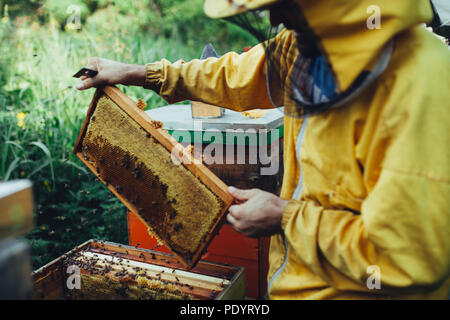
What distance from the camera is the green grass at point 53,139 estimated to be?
3.40 metres

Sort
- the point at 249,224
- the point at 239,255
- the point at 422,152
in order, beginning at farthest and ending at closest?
the point at 239,255 → the point at 249,224 → the point at 422,152

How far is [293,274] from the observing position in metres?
1.65

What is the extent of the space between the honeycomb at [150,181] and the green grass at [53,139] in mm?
1420

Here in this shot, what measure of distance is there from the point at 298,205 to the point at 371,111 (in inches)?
19.7

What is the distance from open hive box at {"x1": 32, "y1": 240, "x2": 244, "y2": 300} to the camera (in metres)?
1.96

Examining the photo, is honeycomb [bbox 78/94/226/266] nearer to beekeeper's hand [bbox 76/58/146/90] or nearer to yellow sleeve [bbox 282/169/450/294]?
beekeeper's hand [bbox 76/58/146/90]

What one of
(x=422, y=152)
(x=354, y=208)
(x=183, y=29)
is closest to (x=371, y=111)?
(x=422, y=152)

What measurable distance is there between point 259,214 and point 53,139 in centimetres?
355

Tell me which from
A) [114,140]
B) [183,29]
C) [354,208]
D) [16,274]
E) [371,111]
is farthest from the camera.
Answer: [183,29]

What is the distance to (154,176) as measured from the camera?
192 centimetres

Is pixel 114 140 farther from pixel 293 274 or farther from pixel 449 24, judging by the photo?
pixel 449 24
